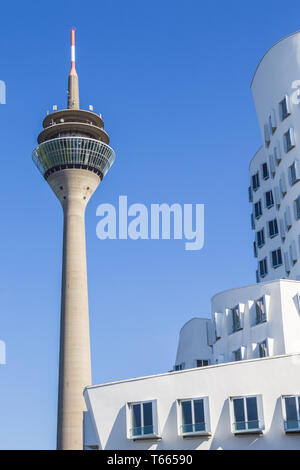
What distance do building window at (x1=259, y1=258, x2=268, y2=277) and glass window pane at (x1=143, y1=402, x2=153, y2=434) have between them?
25.4 metres

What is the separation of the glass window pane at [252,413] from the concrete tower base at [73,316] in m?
46.0

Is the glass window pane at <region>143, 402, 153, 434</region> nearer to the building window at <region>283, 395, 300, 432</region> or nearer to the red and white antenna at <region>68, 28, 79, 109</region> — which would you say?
the building window at <region>283, 395, 300, 432</region>

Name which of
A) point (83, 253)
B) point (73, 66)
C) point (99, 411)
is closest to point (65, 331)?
point (83, 253)

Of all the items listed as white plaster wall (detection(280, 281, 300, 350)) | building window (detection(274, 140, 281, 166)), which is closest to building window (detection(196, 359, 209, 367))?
white plaster wall (detection(280, 281, 300, 350))

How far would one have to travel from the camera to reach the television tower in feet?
256

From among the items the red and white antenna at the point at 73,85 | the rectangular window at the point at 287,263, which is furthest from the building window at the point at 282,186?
the red and white antenna at the point at 73,85

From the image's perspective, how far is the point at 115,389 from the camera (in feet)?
123

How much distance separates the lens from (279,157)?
2110 inches

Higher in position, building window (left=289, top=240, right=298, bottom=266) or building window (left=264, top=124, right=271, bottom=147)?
building window (left=264, top=124, right=271, bottom=147)

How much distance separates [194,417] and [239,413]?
2.37 meters

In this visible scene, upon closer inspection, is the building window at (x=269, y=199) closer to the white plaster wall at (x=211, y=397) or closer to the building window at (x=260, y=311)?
the building window at (x=260, y=311)

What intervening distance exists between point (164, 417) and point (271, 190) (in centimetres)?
2863

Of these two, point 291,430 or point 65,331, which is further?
point 65,331
